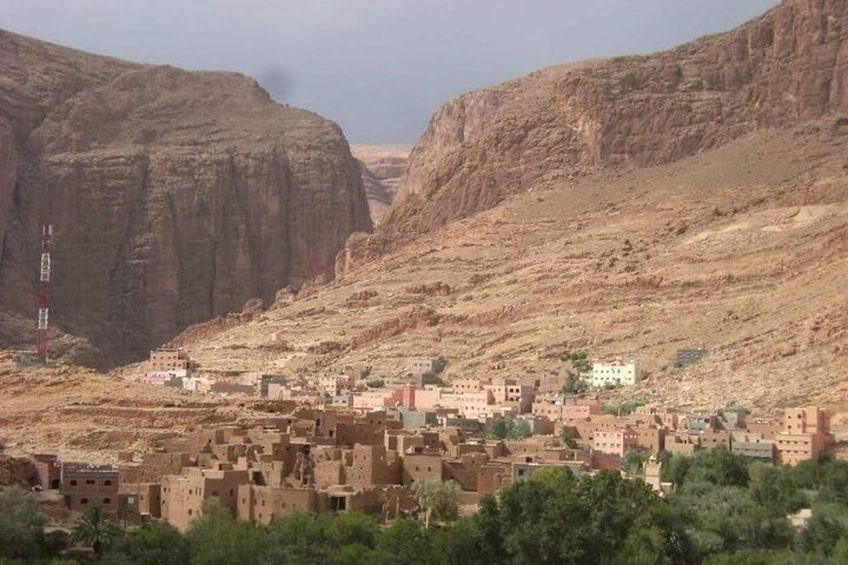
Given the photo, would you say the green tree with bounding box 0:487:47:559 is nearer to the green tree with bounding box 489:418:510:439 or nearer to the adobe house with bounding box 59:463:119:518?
the adobe house with bounding box 59:463:119:518

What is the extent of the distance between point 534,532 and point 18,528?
39.6 ft

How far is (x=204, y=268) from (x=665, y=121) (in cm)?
4143

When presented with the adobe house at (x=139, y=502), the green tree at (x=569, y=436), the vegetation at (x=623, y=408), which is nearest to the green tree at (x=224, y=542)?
the adobe house at (x=139, y=502)

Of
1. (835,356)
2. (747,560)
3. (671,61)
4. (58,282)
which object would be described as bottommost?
(747,560)

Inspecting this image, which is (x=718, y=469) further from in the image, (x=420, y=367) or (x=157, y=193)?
(x=157, y=193)

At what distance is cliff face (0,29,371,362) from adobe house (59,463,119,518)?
8855cm

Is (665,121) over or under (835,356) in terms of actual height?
over

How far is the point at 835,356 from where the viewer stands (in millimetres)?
82938

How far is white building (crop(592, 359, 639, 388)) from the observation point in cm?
8969

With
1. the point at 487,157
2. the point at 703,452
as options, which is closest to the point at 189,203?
the point at 487,157

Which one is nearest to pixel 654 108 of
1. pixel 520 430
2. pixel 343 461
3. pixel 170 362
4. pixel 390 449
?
pixel 170 362

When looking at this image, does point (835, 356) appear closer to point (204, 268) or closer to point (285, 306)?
point (285, 306)

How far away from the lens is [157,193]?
15412 cm

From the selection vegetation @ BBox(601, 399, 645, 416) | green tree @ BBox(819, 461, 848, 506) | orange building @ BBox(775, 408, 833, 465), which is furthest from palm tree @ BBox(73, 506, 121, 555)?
vegetation @ BBox(601, 399, 645, 416)
